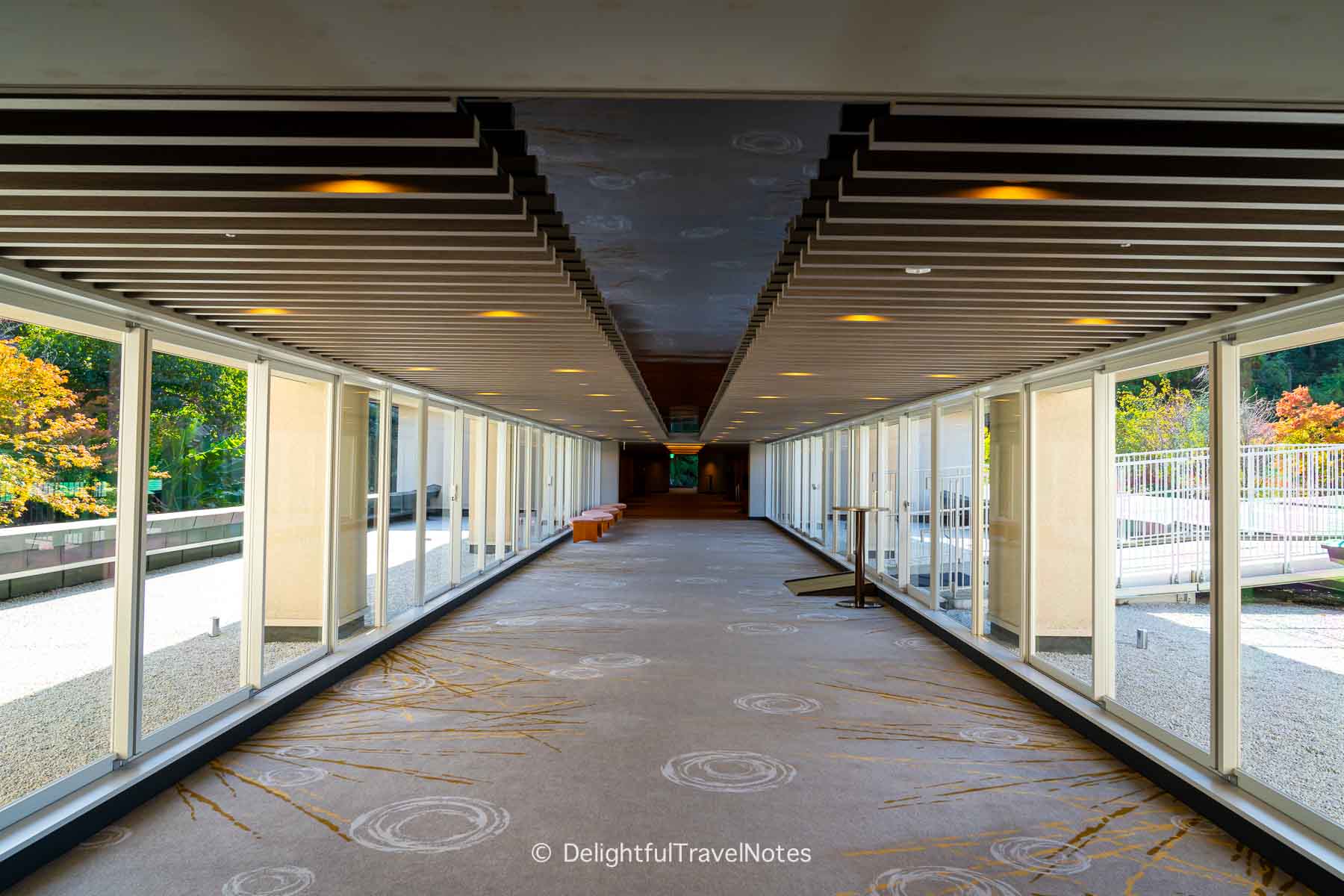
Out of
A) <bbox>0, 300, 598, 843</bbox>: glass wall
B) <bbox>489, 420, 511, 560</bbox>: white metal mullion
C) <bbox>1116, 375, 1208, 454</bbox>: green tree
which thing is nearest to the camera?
<bbox>0, 300, 598, 843</bbox>: glass wall

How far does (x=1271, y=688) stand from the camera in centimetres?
592

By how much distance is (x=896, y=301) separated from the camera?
13.6 ft

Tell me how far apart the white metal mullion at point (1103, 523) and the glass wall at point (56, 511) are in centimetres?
560

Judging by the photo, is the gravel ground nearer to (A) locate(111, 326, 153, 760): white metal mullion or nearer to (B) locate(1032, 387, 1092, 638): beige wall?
(B) locate(1032, 387, 1092, 638): beige wall

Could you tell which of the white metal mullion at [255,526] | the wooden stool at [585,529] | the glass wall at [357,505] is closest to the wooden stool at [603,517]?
the wooden stool at [585,529]

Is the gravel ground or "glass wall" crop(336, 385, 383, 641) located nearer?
the gravel ground

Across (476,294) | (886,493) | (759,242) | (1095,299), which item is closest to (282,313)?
(476,294)

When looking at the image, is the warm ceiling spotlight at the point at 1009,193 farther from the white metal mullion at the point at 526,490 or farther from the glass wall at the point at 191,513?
the white metal mullion at the point at 526,490

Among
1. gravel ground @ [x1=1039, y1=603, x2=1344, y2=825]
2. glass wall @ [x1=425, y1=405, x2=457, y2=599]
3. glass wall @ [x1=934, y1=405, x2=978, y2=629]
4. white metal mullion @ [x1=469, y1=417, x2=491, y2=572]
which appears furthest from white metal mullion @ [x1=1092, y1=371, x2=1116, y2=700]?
white metal mullion @ [x1=469, y1=417, x2=491, y2=572]

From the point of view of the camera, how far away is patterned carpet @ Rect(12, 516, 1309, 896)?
124 inches

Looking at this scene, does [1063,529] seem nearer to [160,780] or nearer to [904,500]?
[904,500]

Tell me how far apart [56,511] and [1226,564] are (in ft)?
18.3

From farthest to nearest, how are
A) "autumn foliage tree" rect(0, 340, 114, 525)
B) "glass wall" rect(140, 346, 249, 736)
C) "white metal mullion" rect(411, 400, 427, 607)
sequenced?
"white metal mullion" rect(411, 400, 427, 607) → "glass wall" rect(140, 346, 249, 736) → "autumn foliage tree" rect(0, 340, 114, 525)

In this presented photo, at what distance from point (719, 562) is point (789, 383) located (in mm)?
5966
